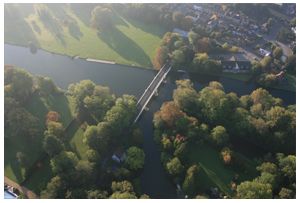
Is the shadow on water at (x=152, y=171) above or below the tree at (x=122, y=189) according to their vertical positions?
below

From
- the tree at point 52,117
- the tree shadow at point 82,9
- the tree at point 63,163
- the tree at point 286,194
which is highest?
the tree shadow at point 82,9

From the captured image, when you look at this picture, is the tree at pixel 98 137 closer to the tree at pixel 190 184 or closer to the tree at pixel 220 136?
the tree at pixel 190 184

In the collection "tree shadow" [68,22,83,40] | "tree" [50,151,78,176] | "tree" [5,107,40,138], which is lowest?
"tree" [50,151,78,176]

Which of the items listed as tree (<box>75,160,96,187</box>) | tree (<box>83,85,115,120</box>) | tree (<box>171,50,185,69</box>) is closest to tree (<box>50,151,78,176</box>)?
tree (<box>75,160,96,187</box>)

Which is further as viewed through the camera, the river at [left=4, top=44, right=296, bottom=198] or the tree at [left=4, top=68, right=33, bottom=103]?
the river at [left=4, top=44, right=296, bottom=198]

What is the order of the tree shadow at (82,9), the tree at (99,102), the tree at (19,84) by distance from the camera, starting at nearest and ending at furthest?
the tree at (99,102)
the tree at (19,84)
the tree shadow at (82,9)

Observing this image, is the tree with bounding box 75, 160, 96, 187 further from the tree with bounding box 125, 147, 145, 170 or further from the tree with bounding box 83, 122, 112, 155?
the tree with bounding box 125, 147, 145, 170

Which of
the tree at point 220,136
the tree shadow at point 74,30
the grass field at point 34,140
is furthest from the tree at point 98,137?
the tree shadow at point 74,30
